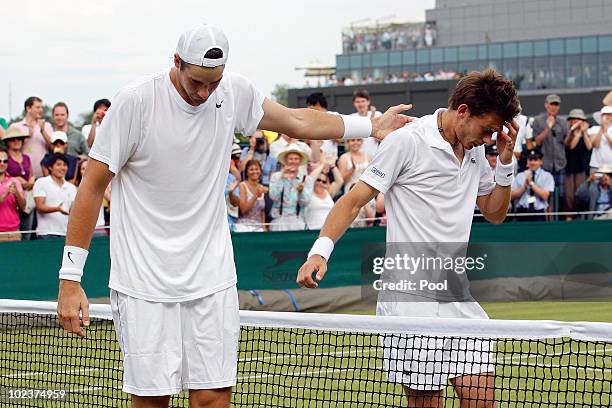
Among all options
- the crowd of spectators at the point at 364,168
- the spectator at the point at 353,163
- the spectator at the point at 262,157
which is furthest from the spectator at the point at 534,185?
the spectator at the point at 262,157

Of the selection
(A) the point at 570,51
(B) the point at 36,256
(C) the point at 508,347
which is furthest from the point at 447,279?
(A) the point at 570,51

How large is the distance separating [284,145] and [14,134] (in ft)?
10.5

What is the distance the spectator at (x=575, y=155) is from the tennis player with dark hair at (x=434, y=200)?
Answer: 11.0m

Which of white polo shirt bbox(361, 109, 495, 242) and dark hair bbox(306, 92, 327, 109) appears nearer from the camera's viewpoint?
white polo shirt bbox(361, 109, 495, 242)

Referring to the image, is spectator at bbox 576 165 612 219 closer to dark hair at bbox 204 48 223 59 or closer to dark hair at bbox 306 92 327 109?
dark hair at bbox 306 92 327 109

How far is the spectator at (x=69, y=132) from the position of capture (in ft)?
46.5

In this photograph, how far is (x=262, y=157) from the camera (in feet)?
47.8

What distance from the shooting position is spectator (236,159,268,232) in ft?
44.2

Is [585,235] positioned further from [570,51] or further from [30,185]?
[570,51]

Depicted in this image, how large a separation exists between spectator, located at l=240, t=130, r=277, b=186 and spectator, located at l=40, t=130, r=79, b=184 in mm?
2094

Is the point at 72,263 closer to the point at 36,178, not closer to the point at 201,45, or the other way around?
the point at 201,45

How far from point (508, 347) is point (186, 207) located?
6773 mm

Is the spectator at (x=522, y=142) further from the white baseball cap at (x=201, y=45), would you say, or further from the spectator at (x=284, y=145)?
the white baseball cap at (x=201, y=45)

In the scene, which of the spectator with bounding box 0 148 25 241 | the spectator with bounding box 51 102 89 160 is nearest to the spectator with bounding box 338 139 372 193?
the spectator with bounding box 51 102 89 160
